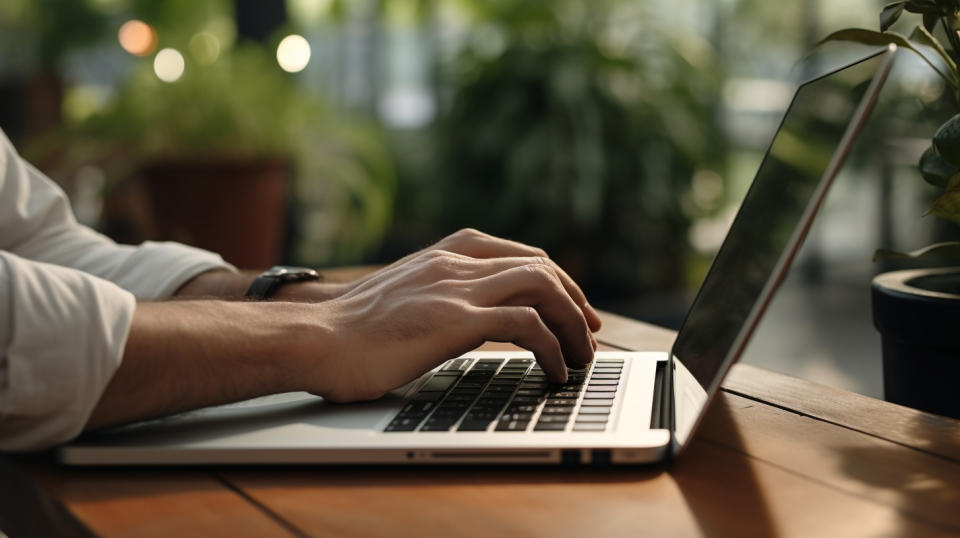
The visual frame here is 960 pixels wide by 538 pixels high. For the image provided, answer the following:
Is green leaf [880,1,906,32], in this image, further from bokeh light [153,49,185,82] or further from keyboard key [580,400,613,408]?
bokeh light [153,49,185,82]

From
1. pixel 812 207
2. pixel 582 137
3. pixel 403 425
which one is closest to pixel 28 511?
pixel 403 425

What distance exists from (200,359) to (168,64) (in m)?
2.89

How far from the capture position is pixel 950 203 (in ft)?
2.25

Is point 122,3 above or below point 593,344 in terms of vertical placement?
above

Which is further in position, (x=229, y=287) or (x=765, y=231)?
(x=229, y=287)

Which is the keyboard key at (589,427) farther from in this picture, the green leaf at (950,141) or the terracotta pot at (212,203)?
the terracotta pot at (212,203)

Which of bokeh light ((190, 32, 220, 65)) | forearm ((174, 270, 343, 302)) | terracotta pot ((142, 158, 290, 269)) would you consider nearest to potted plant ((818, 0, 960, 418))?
forearm ((174, 270, 343, 302))

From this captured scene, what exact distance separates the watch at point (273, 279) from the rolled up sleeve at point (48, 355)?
0.29 meters

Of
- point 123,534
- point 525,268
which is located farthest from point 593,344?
point 123,534

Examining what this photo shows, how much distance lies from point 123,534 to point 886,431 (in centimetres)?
46

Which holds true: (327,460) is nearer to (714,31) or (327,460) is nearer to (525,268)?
(525,268)

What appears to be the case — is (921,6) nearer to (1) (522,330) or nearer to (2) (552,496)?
(1) (522,330)

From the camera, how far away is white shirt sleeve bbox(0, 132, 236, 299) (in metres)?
0.88

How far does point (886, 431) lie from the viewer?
0.61 meters
